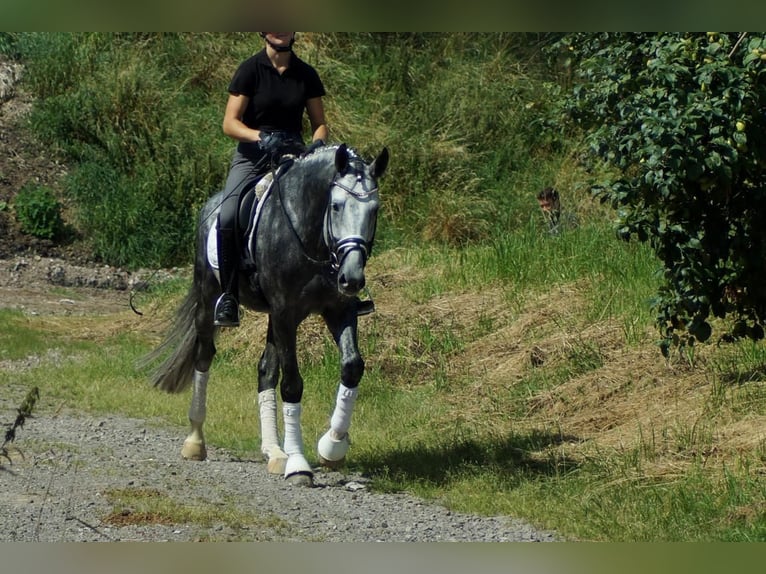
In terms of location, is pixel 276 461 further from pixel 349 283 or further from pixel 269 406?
pixel 349 283

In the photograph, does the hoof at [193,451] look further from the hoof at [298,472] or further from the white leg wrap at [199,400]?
the hoof at [298,472]

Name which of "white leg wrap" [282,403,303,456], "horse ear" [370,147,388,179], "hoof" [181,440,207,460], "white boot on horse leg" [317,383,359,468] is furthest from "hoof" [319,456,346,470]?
"horse ear" [370,147,388,179]

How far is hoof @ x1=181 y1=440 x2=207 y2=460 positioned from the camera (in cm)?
917

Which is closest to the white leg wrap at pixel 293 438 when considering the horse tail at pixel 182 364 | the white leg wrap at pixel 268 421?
the white leg wrap at pixel 268 421

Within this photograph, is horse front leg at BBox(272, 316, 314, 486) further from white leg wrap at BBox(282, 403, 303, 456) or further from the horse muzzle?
the horse muzzle

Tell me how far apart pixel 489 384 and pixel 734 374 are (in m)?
2.35

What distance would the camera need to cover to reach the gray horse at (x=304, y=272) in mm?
7797

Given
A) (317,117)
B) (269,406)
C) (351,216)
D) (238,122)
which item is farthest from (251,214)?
(269,406)

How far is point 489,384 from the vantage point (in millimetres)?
11039

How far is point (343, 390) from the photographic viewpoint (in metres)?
8.40

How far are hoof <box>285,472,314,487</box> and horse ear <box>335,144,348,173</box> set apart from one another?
7.34 feet

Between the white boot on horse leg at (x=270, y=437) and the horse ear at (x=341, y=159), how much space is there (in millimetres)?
2210

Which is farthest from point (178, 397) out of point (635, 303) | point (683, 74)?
point (683, 74)

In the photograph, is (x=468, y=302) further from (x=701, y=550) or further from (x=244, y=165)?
(x=701, y=550)
